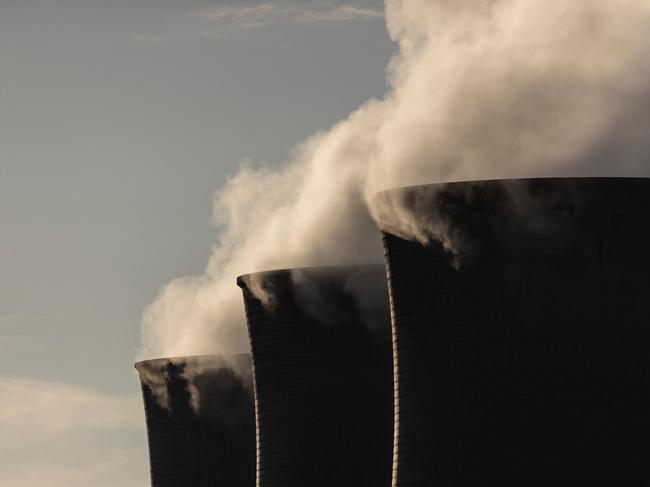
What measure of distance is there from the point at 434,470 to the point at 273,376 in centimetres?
1357

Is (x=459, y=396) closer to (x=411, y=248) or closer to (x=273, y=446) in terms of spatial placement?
(x=411, y=248)

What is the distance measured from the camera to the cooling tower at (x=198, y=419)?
7381 centimetres

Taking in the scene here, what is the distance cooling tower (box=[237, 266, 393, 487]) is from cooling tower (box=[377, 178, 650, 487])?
12616 millimetres

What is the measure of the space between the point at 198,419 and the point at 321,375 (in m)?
14.5

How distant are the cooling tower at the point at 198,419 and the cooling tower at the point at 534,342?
88.3 feet

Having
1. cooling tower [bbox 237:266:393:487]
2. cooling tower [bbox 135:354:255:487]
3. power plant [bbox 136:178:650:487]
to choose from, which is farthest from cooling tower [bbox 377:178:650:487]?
cooling tower [bbox 135:354:255:487]

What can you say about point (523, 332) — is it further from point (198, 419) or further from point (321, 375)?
point (198, 419)

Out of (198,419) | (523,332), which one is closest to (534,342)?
(523,332)

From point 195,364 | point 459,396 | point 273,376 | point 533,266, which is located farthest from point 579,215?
point 195,364

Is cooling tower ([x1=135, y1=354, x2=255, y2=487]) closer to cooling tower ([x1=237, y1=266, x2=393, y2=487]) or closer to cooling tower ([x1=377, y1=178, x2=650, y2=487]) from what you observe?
cooling tower ([x1=237, y1=266, x2=393, y2=487])

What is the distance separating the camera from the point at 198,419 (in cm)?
7419

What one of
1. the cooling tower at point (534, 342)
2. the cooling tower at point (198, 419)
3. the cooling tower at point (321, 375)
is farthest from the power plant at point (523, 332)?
the cooling tower at point (198, 419)

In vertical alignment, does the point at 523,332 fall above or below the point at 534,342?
above

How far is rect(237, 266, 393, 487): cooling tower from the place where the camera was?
60062 mm
